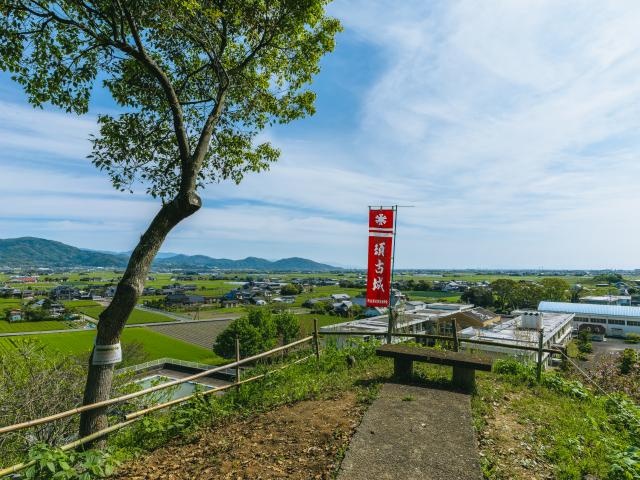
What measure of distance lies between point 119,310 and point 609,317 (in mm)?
63962

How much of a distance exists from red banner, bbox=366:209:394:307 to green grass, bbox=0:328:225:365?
122 feet

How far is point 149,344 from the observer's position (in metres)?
48.4

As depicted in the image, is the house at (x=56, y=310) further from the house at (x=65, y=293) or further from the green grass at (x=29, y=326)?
the house at (x=65, y=293)

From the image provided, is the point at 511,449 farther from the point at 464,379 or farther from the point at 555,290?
the point at 555,290

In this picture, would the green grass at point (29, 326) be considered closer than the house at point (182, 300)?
Yes

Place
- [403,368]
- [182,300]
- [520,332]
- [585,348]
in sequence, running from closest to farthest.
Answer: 1. [403,368]
2. [520,332]
3. [585,348]
4. [182,300]

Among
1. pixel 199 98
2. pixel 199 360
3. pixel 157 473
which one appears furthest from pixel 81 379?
pixel 199 360

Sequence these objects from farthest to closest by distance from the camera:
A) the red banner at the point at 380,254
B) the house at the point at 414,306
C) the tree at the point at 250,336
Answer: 1. the house at the point at 414,306
2. the tree at the point at 250,336
3. the red banner at the point at 380,254

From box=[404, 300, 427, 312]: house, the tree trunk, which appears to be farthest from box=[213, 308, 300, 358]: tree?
the tree trunk

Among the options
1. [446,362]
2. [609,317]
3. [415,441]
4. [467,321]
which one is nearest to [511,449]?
[415,441]

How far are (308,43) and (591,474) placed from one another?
7.79 metres

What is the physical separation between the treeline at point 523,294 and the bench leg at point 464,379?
7248 centimetres

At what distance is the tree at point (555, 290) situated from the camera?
222 ft

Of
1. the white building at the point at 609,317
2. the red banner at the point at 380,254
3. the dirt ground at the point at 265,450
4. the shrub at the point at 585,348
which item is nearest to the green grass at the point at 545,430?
the dirt ground at the point at 265,450
